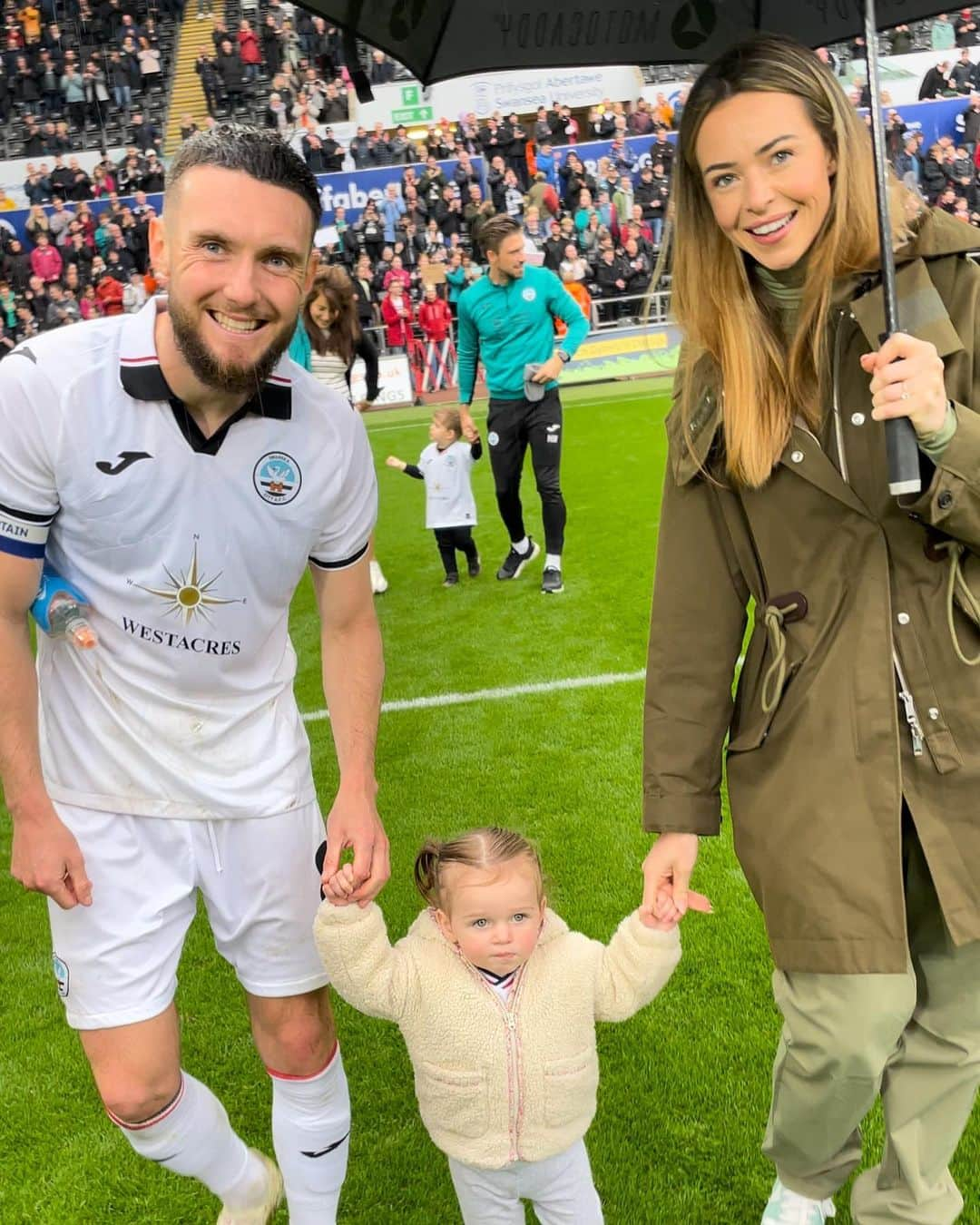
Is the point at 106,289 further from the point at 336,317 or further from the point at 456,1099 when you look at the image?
the point at 456,1099

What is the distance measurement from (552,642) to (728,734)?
4479 mm

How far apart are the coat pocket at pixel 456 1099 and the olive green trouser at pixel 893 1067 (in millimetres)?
576

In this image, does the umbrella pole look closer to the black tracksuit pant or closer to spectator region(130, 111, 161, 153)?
the black tracksuit pant

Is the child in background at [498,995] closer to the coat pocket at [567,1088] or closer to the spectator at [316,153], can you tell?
the coat pocket at [567,1088]

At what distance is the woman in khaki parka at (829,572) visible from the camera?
2.03m

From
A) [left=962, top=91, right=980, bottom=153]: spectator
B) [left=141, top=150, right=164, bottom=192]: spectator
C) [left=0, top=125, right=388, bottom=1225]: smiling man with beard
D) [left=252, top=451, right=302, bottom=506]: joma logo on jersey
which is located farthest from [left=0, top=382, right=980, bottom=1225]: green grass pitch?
[left=141, top=150, right=164, bottom=192]: spectator

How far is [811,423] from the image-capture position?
6.91 feet

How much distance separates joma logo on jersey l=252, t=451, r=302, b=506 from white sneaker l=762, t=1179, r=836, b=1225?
174 cm

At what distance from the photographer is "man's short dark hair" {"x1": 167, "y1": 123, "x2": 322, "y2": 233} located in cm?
224

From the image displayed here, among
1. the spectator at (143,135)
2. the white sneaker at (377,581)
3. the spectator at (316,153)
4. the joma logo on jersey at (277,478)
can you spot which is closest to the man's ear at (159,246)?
the joma logo on jersey at (277,478)

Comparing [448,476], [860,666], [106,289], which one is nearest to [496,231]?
[448,476]

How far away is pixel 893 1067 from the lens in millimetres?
2314

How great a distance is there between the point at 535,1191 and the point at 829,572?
1.34 meters

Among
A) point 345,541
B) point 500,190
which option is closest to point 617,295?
point 500,190
